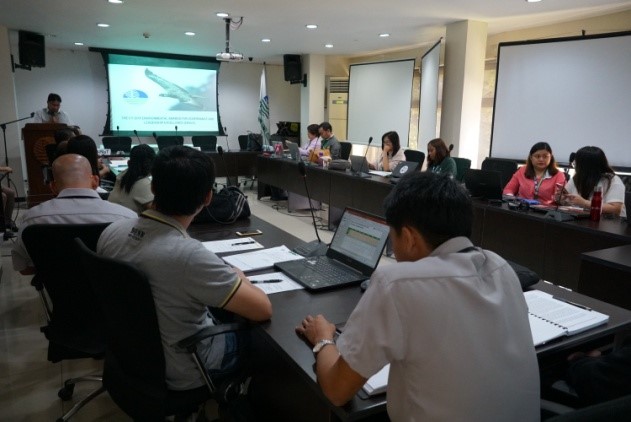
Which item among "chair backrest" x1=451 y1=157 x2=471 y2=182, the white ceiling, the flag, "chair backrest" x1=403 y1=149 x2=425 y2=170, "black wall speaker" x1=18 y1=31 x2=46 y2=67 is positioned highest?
the white ceiling

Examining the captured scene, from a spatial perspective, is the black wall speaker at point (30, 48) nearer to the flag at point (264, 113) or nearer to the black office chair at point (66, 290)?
the flag at point (264, 113)

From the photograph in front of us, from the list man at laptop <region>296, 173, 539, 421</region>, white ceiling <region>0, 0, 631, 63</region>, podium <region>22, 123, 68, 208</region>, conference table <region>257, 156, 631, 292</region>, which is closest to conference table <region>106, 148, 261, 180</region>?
white ceiling <region>0, 0, 631, 63</region>

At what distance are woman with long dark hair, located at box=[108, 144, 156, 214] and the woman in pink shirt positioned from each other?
2.87 meters

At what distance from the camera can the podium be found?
5.45m

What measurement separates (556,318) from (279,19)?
17.0 feet

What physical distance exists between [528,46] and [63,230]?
560 cm

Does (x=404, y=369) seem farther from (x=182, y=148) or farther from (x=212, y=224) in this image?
(x=212, y=224)

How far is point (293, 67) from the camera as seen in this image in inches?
348

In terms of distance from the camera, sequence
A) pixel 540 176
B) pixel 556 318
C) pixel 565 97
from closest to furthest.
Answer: pixel 556 318 → pixel 540 176 → pixel 565 97

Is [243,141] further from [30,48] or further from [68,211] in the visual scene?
[68,211]

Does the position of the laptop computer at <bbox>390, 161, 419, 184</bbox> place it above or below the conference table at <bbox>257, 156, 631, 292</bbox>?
above

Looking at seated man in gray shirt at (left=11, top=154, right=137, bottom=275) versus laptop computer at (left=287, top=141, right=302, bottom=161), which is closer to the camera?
seated man in gray shirt at (left=11, top=154, right=137, bottom=275)

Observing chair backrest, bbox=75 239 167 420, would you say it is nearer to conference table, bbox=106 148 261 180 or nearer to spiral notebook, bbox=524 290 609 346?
spiral notebook, bbox=524 290 609 346

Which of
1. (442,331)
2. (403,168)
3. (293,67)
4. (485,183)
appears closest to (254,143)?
(293,67)
